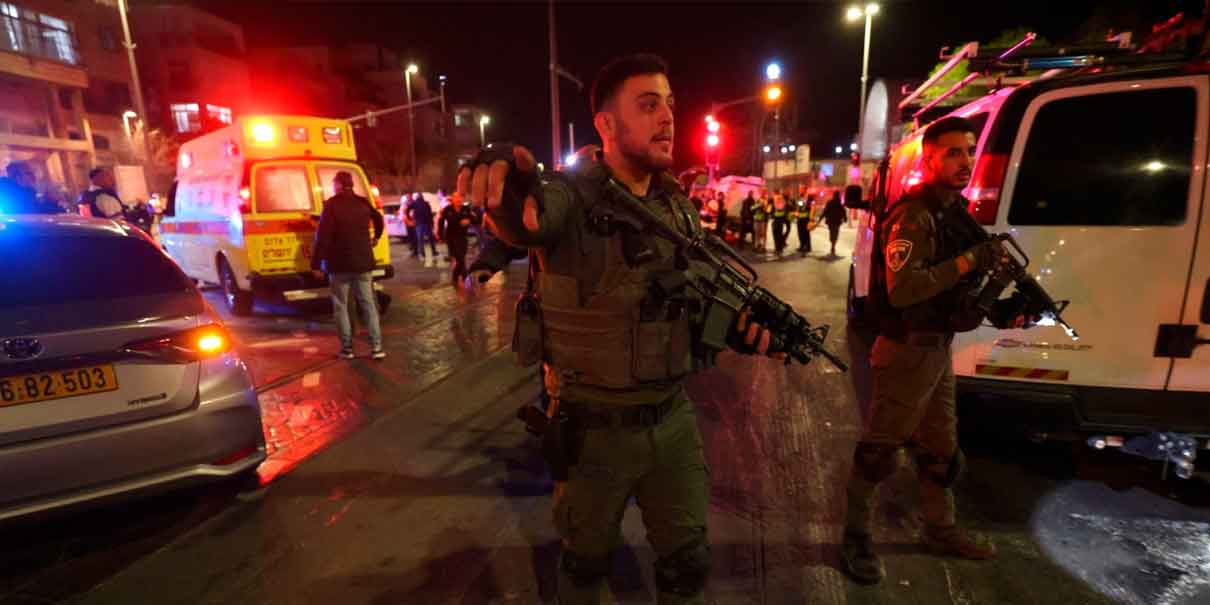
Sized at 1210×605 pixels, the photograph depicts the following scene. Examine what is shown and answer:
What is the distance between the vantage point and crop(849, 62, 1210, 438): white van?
9.60 feet

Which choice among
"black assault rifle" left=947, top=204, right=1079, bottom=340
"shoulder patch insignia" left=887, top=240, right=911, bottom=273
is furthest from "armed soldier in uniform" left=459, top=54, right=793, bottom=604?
"black assault rifle" left=947, top=204, right=1079, bottom=340

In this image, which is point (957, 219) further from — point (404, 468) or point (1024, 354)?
point (404, 468)

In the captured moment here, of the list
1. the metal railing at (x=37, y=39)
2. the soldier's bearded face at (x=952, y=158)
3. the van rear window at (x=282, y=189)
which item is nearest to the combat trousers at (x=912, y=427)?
the soldier's bearded face at (x=952, y=158)

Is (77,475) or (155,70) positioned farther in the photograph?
(155,70)

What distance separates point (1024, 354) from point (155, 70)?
47.5 meters

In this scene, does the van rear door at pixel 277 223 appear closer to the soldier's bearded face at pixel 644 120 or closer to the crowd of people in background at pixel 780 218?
the soldier's bearded face at pixel 644 120

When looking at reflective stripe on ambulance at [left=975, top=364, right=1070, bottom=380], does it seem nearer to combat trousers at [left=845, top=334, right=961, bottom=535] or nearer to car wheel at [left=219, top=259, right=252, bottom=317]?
combat trousers at [left=845, top=334, right=961, bottom=535]

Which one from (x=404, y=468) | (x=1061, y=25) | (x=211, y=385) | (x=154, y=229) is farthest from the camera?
(x=1061, y=25)

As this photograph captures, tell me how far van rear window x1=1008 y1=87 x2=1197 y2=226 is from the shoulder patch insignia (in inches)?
43.6

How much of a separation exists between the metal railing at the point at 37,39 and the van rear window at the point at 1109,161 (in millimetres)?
33414

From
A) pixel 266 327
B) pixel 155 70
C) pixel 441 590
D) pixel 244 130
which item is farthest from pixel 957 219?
pixel 155 70

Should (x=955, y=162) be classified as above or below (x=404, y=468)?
above

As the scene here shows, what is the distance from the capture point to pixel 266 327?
25.9ft

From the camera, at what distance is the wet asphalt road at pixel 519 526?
8.54ft
